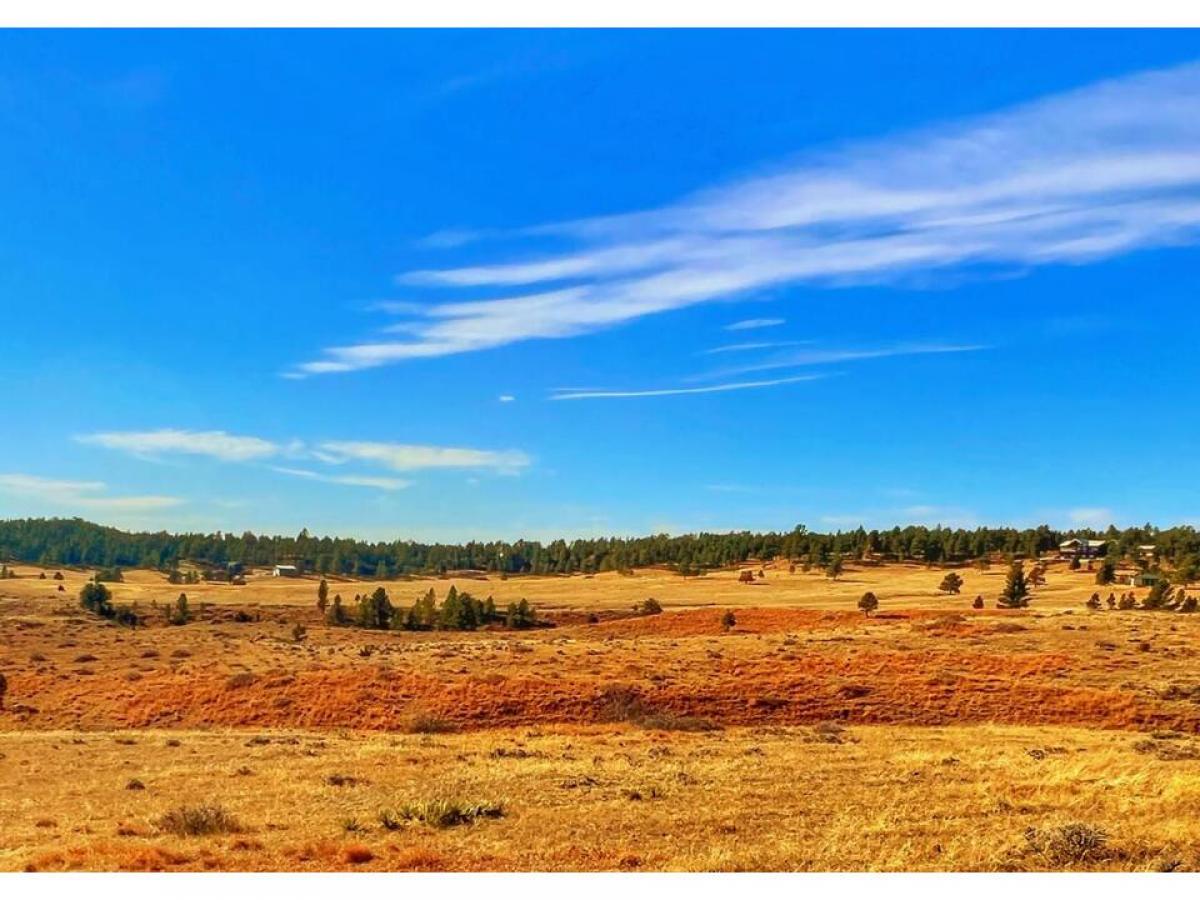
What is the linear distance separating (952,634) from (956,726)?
19394 millimetres

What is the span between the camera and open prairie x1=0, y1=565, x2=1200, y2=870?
13.3 meters

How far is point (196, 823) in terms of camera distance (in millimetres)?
14281

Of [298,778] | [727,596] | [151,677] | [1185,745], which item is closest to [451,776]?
[298,778]

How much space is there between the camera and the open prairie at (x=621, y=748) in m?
13.3

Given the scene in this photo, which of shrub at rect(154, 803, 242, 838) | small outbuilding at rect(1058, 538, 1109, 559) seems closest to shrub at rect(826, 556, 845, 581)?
small outbuilding at rect(1058, 538, 1109, 559)

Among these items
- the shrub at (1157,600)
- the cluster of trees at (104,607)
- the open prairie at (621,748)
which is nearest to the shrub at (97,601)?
the cluster of trees at (104,607)

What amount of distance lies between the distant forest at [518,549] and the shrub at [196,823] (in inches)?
4618

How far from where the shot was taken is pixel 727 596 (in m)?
103

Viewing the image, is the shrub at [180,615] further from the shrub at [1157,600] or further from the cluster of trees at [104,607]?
the shrub at [1157,600]

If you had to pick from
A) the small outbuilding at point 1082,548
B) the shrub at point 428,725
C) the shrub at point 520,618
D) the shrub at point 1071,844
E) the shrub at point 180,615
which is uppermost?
the small outbuilding at point 1082,548

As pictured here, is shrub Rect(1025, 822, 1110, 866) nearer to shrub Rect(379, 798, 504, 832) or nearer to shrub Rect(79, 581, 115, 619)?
shrub Rect(379, 798, 504, 832)

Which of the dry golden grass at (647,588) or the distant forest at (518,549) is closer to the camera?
the dry golden grass at (647,588)

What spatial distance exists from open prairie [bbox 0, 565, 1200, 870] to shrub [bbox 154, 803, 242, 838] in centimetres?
5
